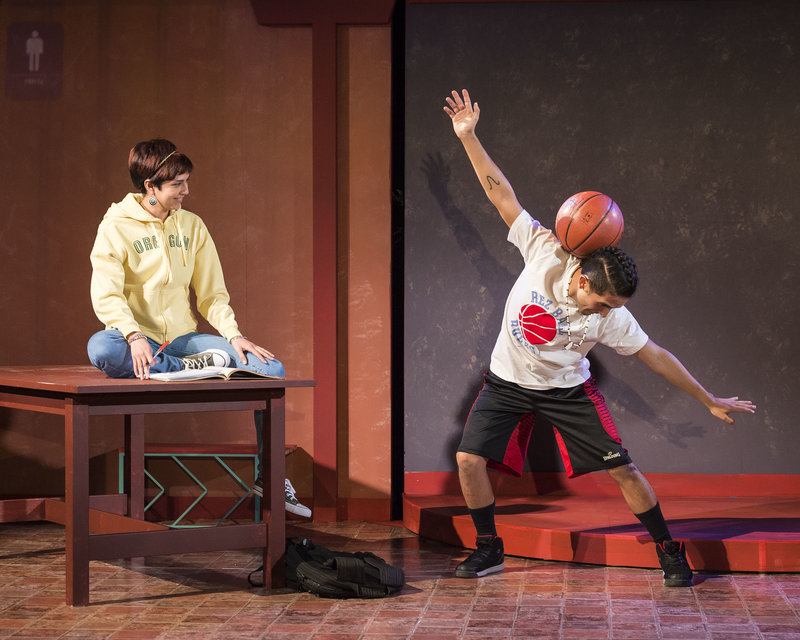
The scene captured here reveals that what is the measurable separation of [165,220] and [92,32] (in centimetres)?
190

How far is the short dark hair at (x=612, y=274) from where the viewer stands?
393 cm

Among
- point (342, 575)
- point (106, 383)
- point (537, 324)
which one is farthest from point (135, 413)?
point (537, 324)

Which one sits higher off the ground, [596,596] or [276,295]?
[276,295]

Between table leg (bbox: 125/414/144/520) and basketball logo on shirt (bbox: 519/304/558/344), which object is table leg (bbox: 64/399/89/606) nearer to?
table leg (bbox: 125/414/144/520)

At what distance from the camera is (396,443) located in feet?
19.2

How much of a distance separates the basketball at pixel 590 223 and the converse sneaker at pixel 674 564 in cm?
126

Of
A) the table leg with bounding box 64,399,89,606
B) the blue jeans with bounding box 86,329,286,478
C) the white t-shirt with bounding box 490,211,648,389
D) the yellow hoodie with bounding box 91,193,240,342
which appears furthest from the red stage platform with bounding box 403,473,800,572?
the table leg with bounding box 64,399,89,606

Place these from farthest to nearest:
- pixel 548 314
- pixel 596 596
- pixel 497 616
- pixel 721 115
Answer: pixel 721 115
pixel 548 314
pixel 596 596
pixel 497 616

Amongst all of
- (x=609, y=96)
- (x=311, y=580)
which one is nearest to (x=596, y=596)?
(x=311, y=580)

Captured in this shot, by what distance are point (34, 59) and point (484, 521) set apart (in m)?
3.64

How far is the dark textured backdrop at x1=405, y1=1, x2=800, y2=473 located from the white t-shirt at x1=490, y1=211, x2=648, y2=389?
1.13 metres

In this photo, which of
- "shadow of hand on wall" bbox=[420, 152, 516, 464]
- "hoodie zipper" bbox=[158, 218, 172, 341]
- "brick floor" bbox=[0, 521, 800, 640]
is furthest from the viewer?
"shadow of hand on wall" bbox=[420, 152, 516, 464]

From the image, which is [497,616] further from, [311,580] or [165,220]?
[165,220]

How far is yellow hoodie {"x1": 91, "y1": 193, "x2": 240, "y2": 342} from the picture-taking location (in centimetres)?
414
